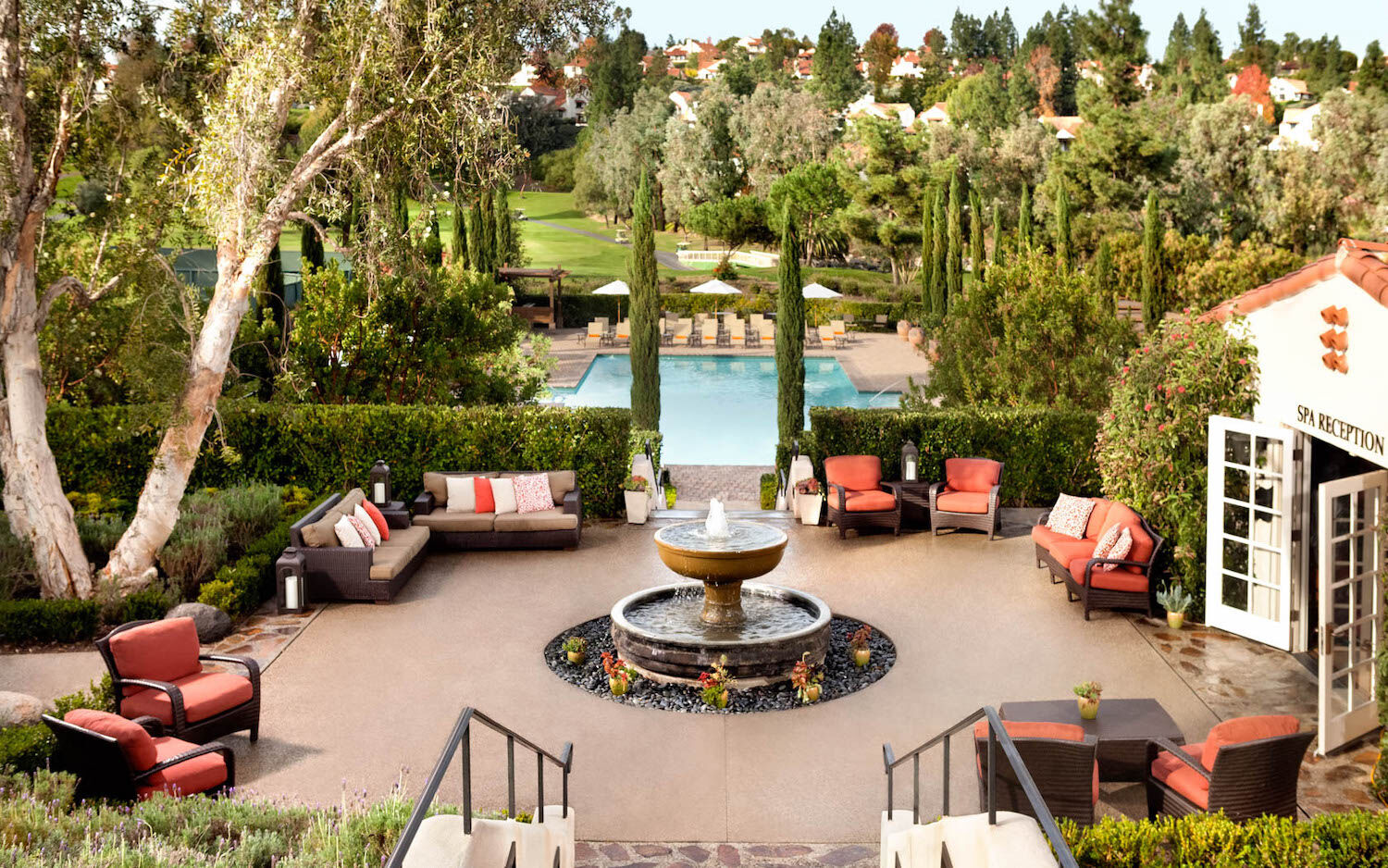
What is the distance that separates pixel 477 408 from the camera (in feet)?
51.2

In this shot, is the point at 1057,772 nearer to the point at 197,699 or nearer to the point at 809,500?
the point at 197,699

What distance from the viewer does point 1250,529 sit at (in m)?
10.2

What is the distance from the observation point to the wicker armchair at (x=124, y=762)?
7.12m

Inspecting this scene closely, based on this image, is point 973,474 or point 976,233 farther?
point 976,233

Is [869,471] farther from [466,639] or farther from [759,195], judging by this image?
[759,195]

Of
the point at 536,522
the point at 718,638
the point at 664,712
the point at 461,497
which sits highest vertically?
the point at 461,497

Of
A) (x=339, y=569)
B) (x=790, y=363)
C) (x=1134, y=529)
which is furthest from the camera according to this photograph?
(x=790, y=363)

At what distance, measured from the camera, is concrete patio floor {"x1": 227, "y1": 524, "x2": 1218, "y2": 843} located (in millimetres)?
8055

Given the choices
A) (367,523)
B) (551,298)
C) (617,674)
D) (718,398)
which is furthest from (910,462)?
(551,298)

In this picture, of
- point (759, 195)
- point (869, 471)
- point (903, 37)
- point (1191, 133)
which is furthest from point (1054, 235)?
point (903, 37)

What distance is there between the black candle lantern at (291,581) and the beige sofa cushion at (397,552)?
68 cm

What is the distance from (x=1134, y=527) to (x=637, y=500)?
19.6 ft

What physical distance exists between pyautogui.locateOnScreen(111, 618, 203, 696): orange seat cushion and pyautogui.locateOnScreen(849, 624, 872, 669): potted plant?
203 inches

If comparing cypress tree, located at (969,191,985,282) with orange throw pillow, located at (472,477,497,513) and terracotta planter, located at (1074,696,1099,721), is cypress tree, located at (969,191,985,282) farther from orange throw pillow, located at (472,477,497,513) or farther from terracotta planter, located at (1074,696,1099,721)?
terracotta planter, located at (1074,696,1099,721)
